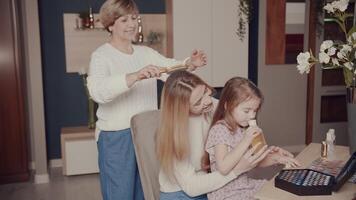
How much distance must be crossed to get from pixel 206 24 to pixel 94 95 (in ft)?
7.22

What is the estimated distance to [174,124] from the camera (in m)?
1.61

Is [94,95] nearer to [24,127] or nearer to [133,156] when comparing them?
[133,156]

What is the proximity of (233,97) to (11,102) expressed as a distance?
2.56 meters

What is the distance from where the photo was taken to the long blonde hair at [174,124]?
1.60 m

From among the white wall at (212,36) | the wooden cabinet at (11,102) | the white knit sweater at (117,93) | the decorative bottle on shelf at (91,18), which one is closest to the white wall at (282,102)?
the white wall at (212,36)

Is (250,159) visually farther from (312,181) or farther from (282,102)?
(282,102)

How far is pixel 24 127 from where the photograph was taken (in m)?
3.65

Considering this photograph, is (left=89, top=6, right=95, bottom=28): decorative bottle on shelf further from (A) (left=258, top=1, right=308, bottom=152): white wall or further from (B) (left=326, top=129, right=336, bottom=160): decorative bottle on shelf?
(B) (left=326, top=129, right=336, bottom=160): decorative bottle on shelf

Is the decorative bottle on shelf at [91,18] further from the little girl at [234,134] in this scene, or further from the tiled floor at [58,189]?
the little girl at [234,134]

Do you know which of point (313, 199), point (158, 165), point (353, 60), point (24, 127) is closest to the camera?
point (313, 199)

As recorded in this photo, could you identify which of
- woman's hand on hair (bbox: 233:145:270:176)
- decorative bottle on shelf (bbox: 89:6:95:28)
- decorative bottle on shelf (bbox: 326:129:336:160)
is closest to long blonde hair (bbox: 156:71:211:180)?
woman's hand on hair (bbox: 233:145:270:176)

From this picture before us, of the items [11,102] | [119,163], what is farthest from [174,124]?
[11,102]

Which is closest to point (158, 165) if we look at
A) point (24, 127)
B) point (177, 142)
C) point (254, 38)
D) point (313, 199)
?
point (177, 142)

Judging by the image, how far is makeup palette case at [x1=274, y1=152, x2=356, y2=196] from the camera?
1.35 metres
